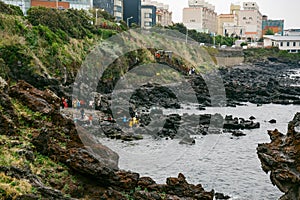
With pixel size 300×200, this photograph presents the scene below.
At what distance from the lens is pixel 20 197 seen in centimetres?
1792

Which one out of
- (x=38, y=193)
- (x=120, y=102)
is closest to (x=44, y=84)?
(x=120, y=102)

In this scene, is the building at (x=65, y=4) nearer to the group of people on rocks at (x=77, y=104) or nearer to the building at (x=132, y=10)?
the building at (x=132, y=10)

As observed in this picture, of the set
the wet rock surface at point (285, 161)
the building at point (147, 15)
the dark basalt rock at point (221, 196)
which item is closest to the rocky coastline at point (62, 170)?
the dark basalt rock at point (221, 196)

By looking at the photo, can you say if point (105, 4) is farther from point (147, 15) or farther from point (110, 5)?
point (147, 15)

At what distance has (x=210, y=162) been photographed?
128 feet

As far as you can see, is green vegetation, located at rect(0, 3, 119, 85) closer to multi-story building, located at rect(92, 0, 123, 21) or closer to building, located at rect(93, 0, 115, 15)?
building, located at rect(93, 0, 115, 15)

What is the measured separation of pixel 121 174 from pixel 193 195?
13.2 feet

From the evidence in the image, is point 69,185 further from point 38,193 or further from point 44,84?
point 44,84

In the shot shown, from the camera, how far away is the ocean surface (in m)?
32.4

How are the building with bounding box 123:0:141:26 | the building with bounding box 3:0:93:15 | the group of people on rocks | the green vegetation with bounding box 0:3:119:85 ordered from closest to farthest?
the group of people on rocks, the green vegetation with bounding box 0:3:119:85, the building with bounding box 3:0:93:15, the building with bounding box 123:0:141:26

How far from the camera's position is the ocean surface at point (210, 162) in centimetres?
3238

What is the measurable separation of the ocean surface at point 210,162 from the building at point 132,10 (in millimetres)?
101497

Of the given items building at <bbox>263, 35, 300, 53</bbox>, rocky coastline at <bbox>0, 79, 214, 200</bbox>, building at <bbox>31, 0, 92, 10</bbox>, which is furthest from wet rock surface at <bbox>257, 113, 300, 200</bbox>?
building at <bbox>263, 35, 300, 53</bbox>

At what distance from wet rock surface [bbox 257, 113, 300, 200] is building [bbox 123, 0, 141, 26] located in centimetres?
12709
